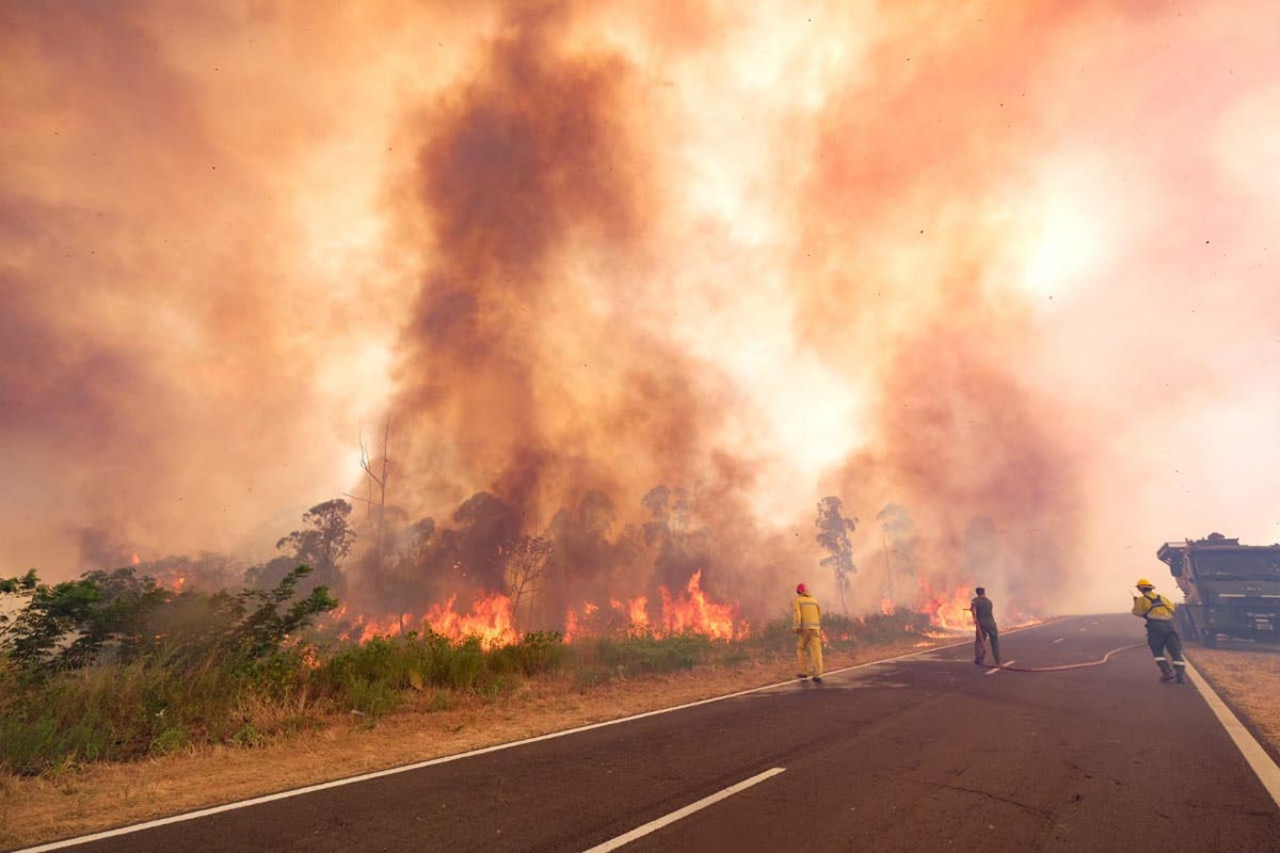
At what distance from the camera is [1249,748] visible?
20.9ft

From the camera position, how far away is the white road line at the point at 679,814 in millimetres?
3957

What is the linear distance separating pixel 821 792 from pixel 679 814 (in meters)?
1.37

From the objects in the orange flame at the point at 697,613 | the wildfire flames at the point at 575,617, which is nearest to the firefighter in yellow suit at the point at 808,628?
the wildfire flames at the point at 575,617

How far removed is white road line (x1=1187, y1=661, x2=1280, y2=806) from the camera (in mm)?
5188

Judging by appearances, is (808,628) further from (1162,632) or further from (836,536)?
(836,536)

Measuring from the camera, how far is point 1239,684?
11.0 meters

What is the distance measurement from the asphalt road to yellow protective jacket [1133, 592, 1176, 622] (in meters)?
3.50

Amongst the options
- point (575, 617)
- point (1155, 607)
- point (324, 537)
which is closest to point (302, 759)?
point (1155, 607)

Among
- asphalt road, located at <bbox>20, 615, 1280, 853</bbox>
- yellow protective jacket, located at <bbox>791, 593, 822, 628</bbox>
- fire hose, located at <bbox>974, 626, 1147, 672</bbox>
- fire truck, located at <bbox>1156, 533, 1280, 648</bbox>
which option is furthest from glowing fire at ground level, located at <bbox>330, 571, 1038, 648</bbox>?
asphalt road, located at <bbox>20, 615, 1280, 853</bbox>

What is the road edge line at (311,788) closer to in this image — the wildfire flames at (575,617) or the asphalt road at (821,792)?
the asphalt road at (821,792)

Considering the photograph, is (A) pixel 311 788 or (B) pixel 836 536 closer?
(A) pixel 311 788

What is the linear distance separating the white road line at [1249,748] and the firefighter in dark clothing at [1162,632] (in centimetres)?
122

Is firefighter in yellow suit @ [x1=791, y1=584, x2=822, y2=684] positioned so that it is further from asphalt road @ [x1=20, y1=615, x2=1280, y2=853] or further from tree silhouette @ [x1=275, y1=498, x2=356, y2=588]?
tree silhouette @ [x1=275, y1=498, x2=356, y2=588]

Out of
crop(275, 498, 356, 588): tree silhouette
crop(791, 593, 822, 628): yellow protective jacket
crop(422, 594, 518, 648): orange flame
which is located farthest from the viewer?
crop(275, 498, 356, 588): tree silhouette
